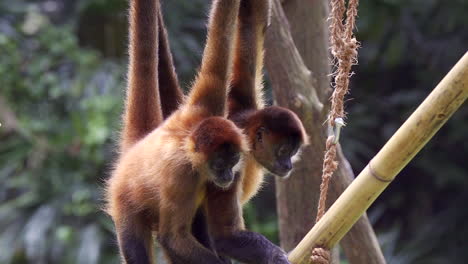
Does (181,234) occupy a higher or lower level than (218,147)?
lower

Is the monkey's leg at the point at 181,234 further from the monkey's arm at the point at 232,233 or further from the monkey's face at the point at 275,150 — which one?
the monkey's face at the point at 275,150

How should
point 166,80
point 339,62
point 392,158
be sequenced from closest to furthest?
point 392,158 < point 339,62 < point 166,80

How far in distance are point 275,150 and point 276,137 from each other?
0.09 m

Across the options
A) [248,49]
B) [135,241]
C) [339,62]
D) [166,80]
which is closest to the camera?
[339,62]

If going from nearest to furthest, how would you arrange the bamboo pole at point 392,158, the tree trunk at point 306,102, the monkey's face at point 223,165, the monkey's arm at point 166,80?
the bamboo pole at point 392,158
the monkey's face at point 223,165
the monkey's arm at point 166,80
the tree trunk at point 306,102

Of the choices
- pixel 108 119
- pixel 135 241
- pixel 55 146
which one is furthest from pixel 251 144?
pixel 55 146

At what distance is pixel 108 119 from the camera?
26.8 feet

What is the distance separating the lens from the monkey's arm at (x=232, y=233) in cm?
351

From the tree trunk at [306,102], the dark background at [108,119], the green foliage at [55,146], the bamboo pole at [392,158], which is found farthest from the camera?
the dark background at [108,119]

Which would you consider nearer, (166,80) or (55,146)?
(166,80)

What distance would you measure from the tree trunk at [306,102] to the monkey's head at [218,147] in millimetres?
1163

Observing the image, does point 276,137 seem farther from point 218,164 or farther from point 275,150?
point 218,164

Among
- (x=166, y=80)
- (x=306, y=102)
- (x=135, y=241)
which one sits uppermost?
(x=166, y=80)

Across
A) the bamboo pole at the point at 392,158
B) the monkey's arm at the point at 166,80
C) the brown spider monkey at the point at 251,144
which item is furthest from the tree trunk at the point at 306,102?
the bamboo pole at the point at 392,158
